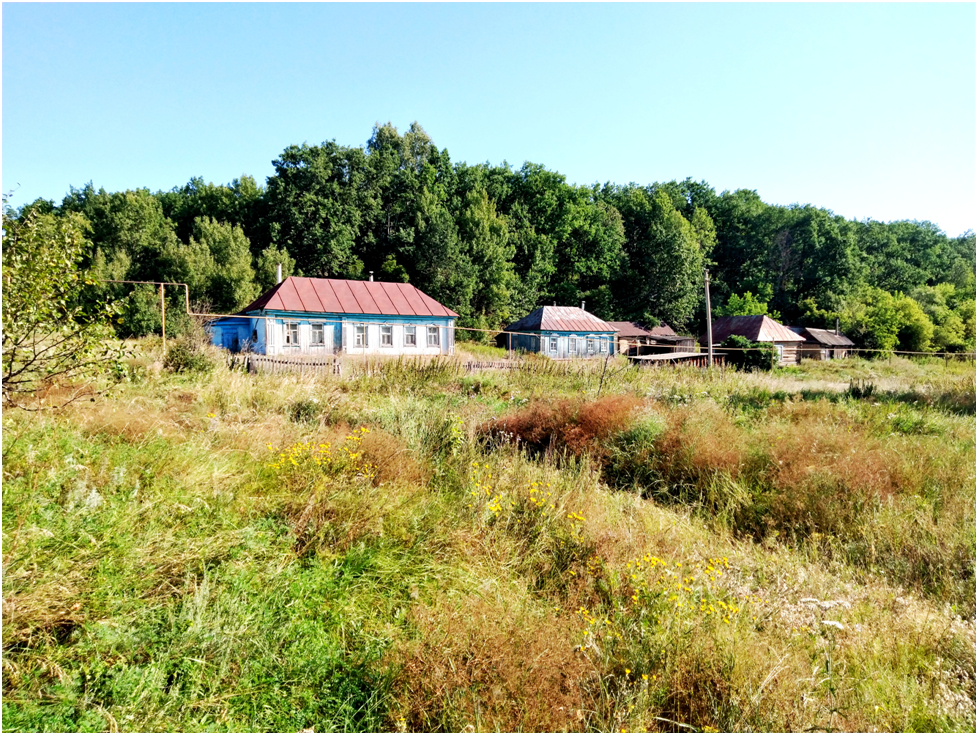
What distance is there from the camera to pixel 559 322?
3712 cm

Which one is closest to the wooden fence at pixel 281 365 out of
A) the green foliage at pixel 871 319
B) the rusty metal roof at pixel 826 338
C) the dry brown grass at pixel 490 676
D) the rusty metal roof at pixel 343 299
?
the dry brown grass at pixel 490 676

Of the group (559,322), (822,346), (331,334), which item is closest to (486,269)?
(559,322)

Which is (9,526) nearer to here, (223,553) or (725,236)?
(223,553)

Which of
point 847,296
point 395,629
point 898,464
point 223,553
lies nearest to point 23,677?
point 223,553

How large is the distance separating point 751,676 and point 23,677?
4.04 m

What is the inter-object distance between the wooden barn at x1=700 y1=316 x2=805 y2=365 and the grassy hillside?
35187 mm

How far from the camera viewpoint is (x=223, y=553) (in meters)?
3.64

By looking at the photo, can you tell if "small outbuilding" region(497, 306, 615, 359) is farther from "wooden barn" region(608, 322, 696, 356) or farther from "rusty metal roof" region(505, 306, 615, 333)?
"wooden barn" region(608, 322, 696, 356)

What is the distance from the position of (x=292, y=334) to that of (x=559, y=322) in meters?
19.4

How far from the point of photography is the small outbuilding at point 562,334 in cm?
3644

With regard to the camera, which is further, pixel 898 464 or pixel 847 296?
pixel 847 296

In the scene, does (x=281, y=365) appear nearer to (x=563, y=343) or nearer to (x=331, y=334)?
(x=331, y=334)

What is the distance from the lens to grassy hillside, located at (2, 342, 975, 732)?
2.72 m

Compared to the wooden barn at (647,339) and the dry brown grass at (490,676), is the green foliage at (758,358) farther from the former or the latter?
the dry brown grass at (490,676)
